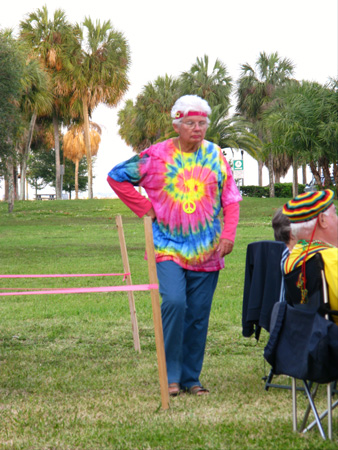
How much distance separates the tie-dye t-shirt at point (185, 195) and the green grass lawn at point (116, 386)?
0.97 metres

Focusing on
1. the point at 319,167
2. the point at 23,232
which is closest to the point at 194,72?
the point at 319,167

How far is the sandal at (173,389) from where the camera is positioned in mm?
4887

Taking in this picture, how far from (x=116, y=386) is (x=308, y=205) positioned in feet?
7.81

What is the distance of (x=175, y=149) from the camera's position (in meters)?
5.09

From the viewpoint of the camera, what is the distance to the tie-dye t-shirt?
4.94 metres

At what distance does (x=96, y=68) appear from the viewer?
163 ft

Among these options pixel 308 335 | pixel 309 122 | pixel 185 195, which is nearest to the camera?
pixel 308 335

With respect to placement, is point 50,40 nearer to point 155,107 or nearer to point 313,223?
point 155,107

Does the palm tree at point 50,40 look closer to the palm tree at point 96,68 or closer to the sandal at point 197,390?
the palm tree at point 96,68

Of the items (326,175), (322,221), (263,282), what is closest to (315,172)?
(326,175)

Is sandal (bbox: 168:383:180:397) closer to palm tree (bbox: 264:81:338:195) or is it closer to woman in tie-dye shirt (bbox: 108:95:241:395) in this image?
woman in tie-dye shirt (bbox: 108:95:241:395)

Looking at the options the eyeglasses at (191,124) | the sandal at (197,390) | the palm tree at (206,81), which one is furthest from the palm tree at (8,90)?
the palm tree at (206,81)

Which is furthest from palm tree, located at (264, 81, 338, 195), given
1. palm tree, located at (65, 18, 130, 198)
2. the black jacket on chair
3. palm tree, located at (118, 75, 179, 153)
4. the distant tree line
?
the black jacket on chair

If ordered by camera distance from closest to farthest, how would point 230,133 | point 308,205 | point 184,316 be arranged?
point 308,205, point 184,316, point 230,133
